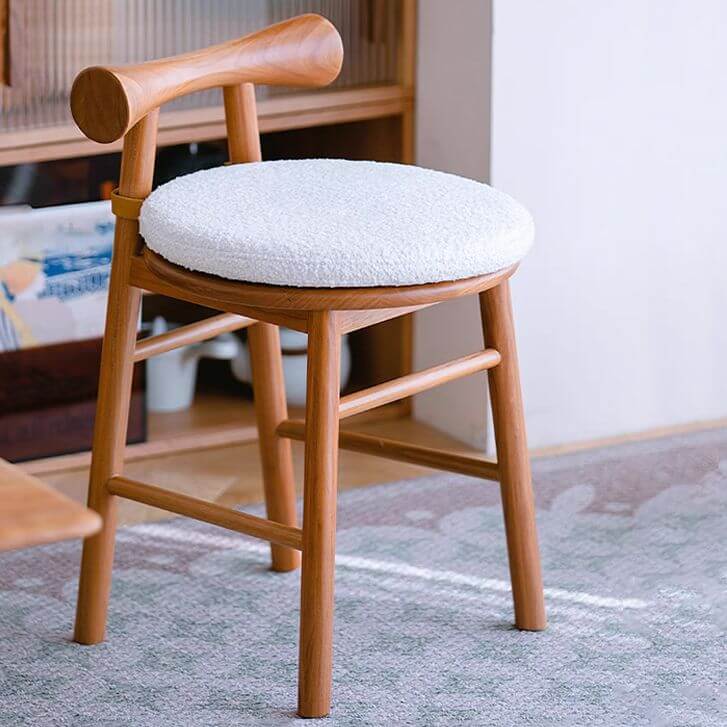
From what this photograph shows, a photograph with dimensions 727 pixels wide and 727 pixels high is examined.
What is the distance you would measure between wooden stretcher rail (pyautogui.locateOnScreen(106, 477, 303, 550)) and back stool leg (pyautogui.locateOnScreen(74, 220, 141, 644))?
0.08 feet

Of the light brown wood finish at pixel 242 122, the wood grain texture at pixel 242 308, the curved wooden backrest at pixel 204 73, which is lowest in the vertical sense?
the wood grain texture at pixel 242 308

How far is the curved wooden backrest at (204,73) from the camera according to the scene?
4.12 feet

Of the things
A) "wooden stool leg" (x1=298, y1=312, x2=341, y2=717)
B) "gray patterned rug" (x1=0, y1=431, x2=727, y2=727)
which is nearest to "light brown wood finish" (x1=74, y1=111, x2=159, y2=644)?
"gray patterned rug" (x1=0, y1=431, x2=727, y2=727)

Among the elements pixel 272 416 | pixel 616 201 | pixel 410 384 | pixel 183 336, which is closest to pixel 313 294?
pixel 410 384

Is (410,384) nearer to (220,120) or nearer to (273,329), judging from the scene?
(273,329)

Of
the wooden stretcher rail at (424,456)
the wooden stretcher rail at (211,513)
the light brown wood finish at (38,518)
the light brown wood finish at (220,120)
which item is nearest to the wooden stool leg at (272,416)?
the wooden stretcher rail at (424,456)

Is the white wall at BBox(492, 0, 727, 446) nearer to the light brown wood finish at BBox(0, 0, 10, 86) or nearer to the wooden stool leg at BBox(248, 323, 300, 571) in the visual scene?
the wooden stool leg at BBox(248, 323, 300, 571)

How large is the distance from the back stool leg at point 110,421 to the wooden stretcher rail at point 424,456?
23 cm

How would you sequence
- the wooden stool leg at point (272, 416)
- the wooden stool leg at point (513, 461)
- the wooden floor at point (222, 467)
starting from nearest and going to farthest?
the wooden stool leg at point (513, 461), the wooden stool leg at point (272, 416), the wooden floor at point (222, 467)

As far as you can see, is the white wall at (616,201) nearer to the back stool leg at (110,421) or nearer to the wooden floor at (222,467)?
the wooden floor at (222,467)

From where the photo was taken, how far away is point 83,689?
54.6 inches

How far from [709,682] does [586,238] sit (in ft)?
2.60

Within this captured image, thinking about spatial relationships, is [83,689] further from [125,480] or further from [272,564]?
[272,564]

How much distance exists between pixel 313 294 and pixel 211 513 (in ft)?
0.89
